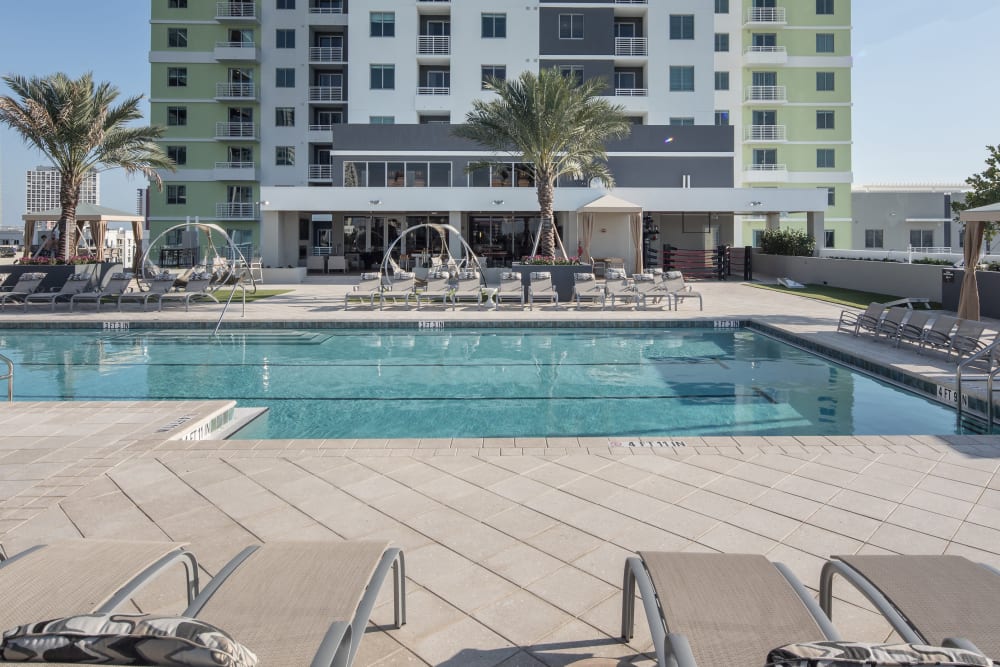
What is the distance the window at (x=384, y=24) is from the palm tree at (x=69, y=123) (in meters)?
16.1

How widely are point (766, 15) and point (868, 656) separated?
5062cm

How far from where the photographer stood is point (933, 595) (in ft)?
8.07

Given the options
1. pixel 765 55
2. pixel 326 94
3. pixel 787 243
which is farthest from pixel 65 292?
pixel 765 55

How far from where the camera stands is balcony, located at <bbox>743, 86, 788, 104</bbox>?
46125 millimetres

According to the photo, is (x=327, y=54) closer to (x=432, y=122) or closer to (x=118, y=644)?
(x=432, y=122)

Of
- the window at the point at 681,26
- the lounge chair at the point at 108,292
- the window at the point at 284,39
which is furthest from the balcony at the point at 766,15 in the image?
the lounge chair at the point at 108,292

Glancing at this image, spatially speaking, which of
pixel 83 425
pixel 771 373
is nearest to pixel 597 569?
pixel 83 425

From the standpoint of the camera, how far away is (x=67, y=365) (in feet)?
38.0

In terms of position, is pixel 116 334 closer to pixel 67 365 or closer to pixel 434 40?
pixel 67 365

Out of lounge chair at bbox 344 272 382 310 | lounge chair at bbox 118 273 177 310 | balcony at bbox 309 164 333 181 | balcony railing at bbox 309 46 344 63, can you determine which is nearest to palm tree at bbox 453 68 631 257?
lounge chair at bbox 344 272 382 310

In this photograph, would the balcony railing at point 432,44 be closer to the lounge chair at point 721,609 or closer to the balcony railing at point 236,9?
the balcony railing at point 236,9

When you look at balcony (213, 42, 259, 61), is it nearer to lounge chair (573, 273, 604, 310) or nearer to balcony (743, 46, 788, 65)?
balcony (743, 46, 788, 65)

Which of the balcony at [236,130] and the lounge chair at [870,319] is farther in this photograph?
the balcony at [236,130]

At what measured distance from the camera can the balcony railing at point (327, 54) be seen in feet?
144
